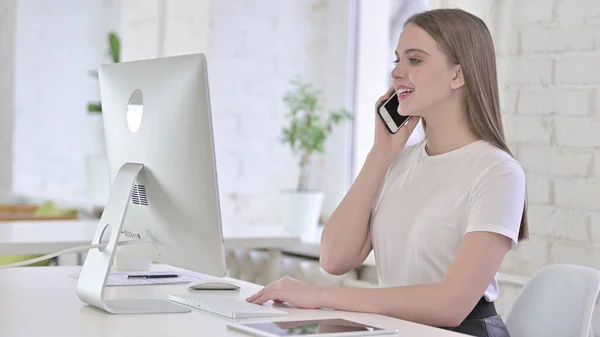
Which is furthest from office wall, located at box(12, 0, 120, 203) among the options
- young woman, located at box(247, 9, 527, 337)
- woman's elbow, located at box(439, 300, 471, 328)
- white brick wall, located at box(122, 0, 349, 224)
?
woman's elbow, located at box(439, 300, 471, 328)

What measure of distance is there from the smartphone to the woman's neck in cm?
14

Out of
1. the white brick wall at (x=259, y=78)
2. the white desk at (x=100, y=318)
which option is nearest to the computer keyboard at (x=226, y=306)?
the white desk at (x=100, y=318)

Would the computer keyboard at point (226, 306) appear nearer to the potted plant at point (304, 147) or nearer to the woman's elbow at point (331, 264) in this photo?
Result: the woman's elbow at point (331, 264)

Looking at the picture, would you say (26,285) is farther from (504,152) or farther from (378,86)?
(378,86)

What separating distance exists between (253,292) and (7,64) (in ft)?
16.3

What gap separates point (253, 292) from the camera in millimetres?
2168

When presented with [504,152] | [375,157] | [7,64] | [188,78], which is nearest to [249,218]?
[375,157]

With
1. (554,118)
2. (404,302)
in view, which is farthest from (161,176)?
(554,118)

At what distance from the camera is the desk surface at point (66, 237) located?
122 inches

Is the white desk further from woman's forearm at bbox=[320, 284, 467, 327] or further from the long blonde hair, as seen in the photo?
the long blonde hair

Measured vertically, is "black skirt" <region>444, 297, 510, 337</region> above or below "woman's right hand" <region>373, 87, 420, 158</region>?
below

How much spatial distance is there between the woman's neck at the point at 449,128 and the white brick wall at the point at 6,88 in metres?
4.89

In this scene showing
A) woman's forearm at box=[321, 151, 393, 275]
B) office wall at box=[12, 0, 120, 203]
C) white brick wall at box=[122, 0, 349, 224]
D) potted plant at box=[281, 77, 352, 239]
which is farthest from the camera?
office wall at box=[12, 0, 120, 203]

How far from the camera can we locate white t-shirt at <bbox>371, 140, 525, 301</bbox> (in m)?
2.06
